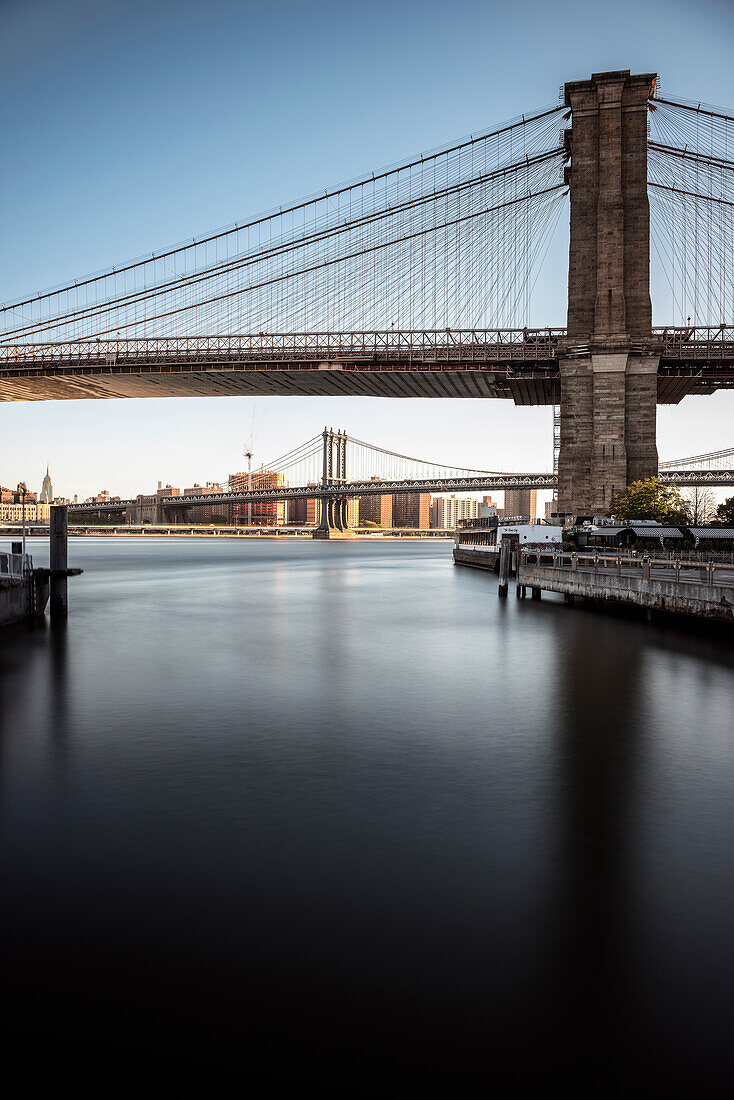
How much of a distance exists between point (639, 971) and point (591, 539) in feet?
114

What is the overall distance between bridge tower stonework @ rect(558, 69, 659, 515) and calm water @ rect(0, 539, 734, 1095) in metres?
28.8

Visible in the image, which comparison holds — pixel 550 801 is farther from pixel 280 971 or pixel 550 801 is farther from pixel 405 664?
pixel 405 664

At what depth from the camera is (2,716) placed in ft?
44.7

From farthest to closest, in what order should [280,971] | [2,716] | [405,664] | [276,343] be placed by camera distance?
[276,343], [405,664], [2,716], [280,971]

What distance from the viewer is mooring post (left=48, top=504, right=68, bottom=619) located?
28516mm

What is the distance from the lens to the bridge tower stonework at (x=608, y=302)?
43.5 m

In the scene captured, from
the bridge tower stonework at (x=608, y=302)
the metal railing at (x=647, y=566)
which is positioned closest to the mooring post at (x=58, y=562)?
the metal railing at (x=647, y=566)

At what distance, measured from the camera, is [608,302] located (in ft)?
143

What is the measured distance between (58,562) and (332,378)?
27.1m

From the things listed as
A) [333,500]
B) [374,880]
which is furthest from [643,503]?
[333,500]

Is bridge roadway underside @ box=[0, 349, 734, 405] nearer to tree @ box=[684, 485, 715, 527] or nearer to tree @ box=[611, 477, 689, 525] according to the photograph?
tree @ box=[611, 477, 689, 525]

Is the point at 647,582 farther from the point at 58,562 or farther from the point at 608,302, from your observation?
the point at 608,302

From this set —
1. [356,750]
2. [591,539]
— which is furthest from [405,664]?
[591,539]

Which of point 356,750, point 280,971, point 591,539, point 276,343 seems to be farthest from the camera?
point 276,343
